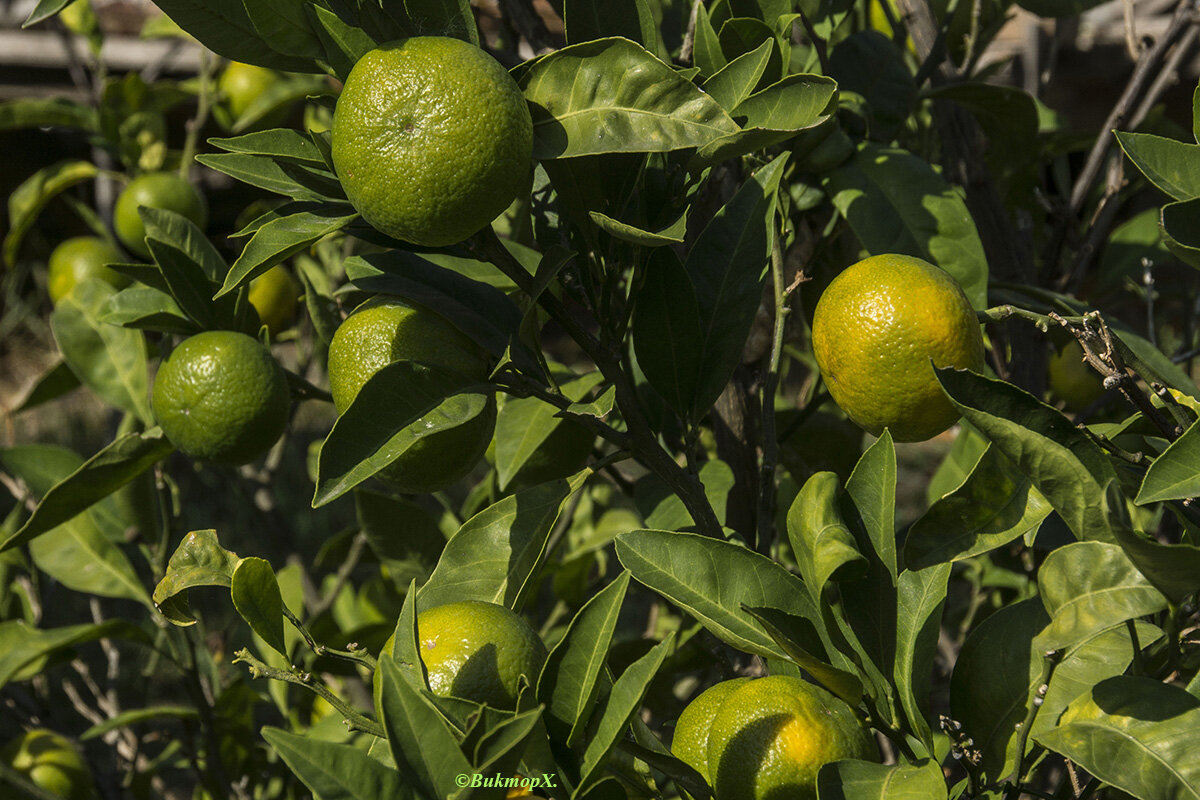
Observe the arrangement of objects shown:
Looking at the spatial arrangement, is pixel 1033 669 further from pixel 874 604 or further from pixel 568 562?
pixel 568 562

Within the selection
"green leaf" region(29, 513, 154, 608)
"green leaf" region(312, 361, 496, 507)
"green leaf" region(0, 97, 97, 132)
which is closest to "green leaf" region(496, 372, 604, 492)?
"green leaf" region(312, 361, 496, 507)

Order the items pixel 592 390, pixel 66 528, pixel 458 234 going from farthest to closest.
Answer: pixel 66 528 < pixel 592 390 < pixel 458 234

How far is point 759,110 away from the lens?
68cm

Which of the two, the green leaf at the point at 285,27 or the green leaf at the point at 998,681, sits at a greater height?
the green leaf at the point at 285,27

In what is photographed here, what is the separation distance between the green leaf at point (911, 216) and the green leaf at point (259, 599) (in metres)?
0.52

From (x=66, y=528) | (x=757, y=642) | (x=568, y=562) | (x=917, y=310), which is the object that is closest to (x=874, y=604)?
(x=757, y=642)

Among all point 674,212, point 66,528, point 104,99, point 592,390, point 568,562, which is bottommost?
point 568,562

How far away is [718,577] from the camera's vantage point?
2.17ft

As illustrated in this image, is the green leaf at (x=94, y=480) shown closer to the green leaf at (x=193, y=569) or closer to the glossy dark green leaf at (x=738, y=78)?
the green leaf at (x=193, y=569)

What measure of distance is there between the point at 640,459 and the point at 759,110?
0.88 ft

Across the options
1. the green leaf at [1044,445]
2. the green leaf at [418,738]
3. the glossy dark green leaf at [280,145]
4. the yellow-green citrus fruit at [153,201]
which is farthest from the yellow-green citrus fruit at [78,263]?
the green leaf at [1044,445]

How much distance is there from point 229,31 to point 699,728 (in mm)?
Answer: 520

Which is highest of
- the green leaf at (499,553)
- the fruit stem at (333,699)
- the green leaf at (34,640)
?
the fruit stem at (333,699)

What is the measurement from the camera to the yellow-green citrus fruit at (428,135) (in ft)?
1.91
